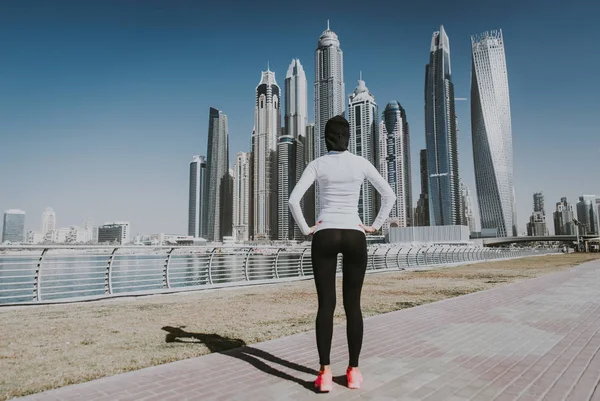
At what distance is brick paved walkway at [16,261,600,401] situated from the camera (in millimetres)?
3004

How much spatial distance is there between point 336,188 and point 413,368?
1.84m

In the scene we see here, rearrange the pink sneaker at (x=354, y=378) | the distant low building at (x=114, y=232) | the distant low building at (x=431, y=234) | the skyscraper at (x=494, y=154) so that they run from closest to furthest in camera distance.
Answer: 1. the pink sneaker at (x=354, y=378)
2. the distant low building at (x=431, y=234)
3. the distant low building at (x=114, y=232)
4. the skyscraper at (x=494, y=154)

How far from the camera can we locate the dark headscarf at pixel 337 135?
3414 millimetres

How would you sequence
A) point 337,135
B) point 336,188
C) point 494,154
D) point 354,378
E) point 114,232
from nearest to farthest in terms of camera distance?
point 354,378
point 336,188
point 337,135
point 114,232
point 494,154

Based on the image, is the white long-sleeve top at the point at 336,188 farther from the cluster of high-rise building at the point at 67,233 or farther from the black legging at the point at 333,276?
the cluster of high-rise building at the point at 67,233

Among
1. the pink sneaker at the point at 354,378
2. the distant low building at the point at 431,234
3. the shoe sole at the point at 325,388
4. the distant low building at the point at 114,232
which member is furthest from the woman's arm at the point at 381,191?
the distant low building at the point at 114,232

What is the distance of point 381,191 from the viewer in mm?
3510

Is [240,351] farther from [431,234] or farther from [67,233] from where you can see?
Answer: [67,233]

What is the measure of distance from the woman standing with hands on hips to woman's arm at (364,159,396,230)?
0.04 ft

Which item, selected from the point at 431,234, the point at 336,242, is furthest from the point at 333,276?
the point at 431,234

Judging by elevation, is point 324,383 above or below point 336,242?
below

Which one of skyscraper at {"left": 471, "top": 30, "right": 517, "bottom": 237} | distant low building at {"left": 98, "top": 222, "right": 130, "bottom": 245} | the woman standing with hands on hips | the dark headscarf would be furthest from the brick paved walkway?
skyscraper at {"left": 471, "top": 30, "right": 517, "bottom": 237}

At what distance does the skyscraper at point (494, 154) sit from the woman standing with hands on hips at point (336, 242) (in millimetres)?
159430

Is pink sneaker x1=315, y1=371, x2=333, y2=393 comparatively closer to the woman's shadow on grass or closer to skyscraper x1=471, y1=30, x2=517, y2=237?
the woman's shadow on grass
